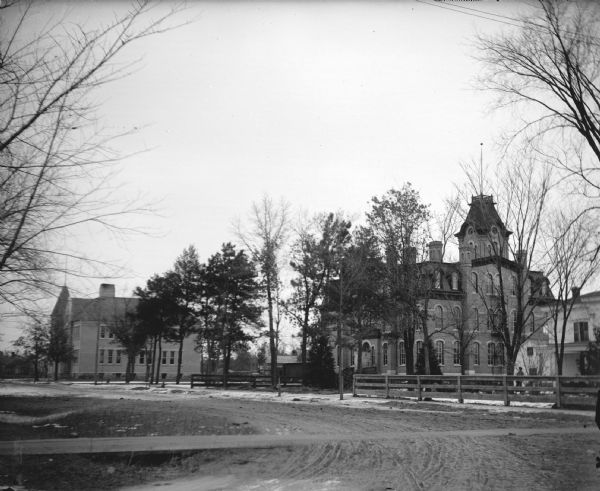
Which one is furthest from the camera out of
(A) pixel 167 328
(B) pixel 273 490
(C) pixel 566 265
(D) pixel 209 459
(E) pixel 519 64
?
(A) pixel 167 328

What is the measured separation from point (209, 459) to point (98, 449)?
1.88 m

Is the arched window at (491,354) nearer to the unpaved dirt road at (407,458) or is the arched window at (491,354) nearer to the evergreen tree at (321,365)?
the evergreen tree at (321,365)

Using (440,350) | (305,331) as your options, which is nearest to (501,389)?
(305,331)

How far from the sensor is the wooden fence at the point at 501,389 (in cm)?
1906

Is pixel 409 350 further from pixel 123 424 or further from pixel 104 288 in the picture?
pixel 104 288

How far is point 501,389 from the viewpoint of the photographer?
820 inches

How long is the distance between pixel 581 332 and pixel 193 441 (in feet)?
138

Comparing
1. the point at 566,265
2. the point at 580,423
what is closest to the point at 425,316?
the point at 566,265

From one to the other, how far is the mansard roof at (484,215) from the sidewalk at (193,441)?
A: 45.7ft

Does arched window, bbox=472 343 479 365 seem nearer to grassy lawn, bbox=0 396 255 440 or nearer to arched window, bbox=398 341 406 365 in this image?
arched window, bbox=398 341 406 365

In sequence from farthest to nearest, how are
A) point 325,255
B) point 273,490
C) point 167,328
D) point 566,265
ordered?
point 167,328, point 325,255, point 566,265, point 273,490

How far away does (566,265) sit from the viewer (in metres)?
25.9

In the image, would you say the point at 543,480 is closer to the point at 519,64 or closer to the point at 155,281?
the point at 519,64

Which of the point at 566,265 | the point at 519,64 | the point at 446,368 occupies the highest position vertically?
the point at 519,64
